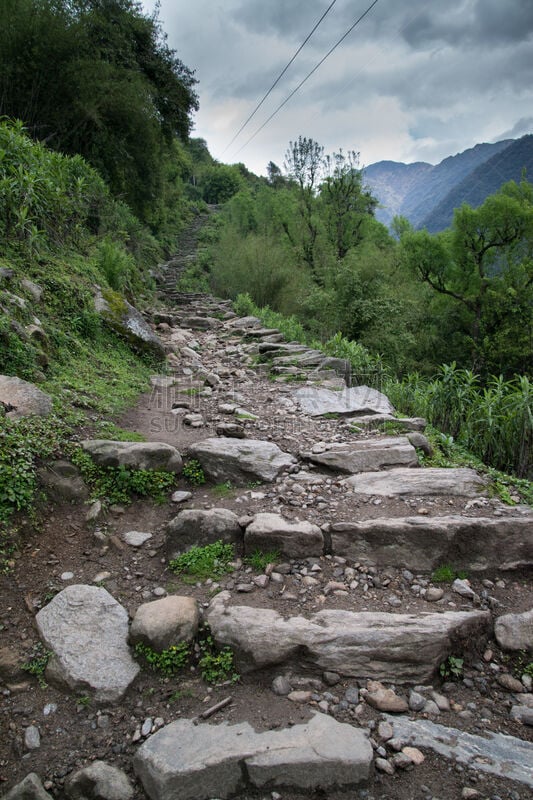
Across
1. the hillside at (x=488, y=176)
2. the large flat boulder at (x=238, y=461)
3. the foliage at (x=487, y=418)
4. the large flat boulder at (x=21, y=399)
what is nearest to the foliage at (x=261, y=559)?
the large flat boulder at (x=238, y=461)

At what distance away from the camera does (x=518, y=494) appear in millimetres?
3150

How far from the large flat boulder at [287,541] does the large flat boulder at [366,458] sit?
1011 mm

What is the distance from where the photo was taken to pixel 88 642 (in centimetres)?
205

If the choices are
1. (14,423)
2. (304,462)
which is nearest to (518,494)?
(304,462)

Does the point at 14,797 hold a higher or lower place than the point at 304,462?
lower

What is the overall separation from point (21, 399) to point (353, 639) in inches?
106

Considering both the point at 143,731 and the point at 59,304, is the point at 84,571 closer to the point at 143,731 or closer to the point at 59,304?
the point at 143,731

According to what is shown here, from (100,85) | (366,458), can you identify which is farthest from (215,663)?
(100,85)

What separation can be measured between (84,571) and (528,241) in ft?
71.6

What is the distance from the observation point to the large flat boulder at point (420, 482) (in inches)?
124

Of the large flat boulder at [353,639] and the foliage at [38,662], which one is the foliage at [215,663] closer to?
the large flat boulder at [353,639]

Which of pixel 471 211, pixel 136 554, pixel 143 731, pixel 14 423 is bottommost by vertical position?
pixel 143 731

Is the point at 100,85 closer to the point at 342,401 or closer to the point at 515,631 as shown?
the point at 342,401

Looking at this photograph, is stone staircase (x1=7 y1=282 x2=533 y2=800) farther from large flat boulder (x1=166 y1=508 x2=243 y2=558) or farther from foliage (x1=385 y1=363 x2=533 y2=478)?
foliage (x1=385 y1=363 x2=533 y2=478)
